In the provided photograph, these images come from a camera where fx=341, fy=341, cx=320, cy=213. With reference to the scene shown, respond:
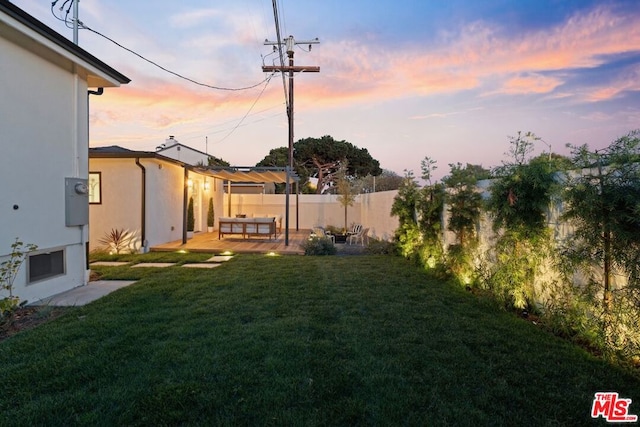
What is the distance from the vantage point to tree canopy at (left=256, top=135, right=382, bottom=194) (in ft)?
96.4

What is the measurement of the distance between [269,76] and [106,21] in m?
8.23

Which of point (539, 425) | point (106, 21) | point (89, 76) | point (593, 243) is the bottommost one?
point (539, 425)

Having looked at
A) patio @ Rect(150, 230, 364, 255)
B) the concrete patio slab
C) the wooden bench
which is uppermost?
the wooden bench

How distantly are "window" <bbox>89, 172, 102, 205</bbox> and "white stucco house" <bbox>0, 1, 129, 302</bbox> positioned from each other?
15.1 ft

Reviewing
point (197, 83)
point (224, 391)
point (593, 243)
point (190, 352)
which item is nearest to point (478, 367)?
point (593, 243)

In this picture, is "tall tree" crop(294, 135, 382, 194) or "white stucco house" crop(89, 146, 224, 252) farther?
"tall tree" crop(294, 135, 382, 194)

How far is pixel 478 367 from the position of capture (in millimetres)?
3205

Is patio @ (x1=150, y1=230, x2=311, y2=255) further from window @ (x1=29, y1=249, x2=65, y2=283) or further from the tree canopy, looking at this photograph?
the tree canopy

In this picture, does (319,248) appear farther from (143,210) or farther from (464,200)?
(143,210)

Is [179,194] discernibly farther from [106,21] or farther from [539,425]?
[539,425]

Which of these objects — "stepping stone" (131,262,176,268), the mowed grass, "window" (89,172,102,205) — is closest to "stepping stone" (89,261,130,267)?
"stepping stone" (131,262,176,268)

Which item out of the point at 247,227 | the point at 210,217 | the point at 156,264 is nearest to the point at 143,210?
the point at 156,264

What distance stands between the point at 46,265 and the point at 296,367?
5310 mm

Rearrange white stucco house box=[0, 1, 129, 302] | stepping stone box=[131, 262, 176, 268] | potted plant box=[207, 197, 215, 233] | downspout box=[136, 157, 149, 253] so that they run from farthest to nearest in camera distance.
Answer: potted plant box=[207, 197, 215, 233] → downspout box=[136, 157, 149, 253] → stepping stone box=[131, 262, 176, 268] → white stucco house box=[0, 1, 129, 302]
